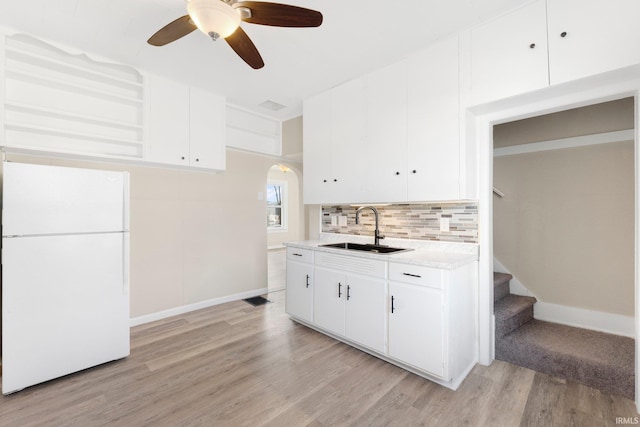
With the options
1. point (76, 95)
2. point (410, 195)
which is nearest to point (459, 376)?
point (410, 195)

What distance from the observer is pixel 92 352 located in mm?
2314

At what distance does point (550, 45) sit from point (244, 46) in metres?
1.99

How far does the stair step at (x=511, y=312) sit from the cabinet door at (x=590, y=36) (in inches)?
73.0

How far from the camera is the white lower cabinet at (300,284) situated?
3033 millimetres

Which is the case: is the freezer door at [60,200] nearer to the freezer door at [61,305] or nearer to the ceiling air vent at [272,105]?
the freezer door at [61,305]

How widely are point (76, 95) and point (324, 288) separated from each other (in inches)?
116

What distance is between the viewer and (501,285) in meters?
3.01

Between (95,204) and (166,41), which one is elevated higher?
(166,41)

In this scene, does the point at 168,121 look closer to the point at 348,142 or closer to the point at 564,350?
the point at 348,142

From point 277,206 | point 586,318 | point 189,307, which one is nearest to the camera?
point 586,318

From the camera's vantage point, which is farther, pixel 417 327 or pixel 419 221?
pixel 419 221

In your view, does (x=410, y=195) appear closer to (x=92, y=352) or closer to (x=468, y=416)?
(x=468, y=416)

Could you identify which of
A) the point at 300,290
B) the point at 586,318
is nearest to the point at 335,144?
the point at 300,290

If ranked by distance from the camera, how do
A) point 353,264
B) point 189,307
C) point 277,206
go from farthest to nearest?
point 277,206
point 189,307
point 353,264
